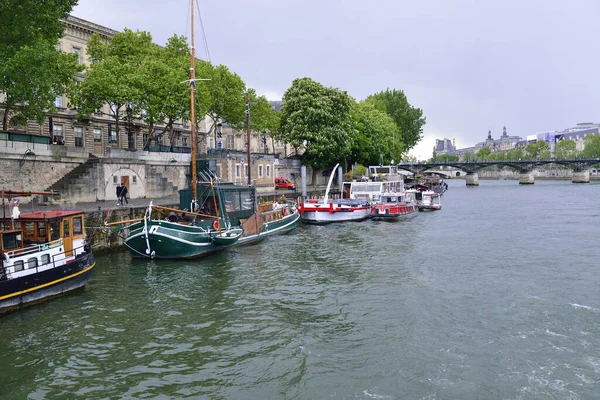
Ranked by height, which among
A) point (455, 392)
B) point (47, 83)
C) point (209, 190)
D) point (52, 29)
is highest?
point (52, 29)

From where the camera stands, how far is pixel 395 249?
3000 cm

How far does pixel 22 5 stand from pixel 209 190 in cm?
1414

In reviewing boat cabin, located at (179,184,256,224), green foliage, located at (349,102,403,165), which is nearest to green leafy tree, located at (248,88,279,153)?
green foliage, located at (349,102,403,165)

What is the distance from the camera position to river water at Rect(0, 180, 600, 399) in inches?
464

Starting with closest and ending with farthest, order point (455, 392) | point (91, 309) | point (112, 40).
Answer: point (455, 392), point (91, 309), point (112, 40)

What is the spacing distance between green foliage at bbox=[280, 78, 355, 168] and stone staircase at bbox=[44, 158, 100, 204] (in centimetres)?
3250

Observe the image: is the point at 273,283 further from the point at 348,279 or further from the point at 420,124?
the point at 420,124

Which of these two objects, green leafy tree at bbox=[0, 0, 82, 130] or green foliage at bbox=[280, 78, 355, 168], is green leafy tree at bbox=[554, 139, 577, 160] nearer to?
green foliage at bbox=[280, 78, 355, 168]

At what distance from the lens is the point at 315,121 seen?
6425cm

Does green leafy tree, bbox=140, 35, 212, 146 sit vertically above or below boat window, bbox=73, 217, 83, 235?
above

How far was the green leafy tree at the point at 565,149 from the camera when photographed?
176 metres

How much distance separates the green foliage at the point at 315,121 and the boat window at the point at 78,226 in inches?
1741

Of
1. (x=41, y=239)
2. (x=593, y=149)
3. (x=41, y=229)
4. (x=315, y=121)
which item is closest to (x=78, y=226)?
(x=41, y=229)

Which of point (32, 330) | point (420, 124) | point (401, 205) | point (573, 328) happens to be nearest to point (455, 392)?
point (573, 328)
